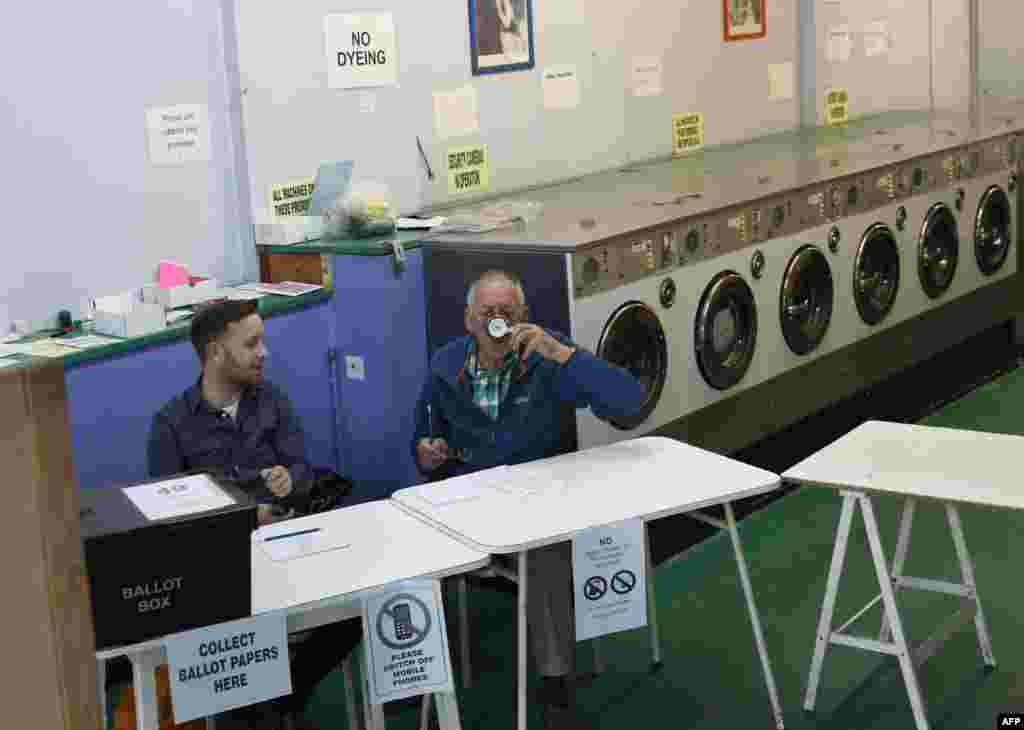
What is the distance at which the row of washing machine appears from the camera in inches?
188

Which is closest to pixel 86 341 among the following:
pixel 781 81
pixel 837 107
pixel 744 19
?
pixel 744 19

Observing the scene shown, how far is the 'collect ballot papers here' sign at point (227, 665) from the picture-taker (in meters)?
2.85

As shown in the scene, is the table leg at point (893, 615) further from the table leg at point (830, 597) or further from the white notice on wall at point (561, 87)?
the white notice on wall at point (561, 87)

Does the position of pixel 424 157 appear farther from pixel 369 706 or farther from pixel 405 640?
pixel 405 640

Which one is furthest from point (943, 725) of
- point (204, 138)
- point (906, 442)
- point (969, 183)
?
point (969, 183)

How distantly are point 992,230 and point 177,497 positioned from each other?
17.7 feet

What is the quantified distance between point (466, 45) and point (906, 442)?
243 centimetres

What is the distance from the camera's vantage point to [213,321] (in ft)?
13.5

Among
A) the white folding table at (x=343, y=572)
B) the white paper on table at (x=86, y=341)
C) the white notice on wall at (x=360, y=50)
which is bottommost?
the white folding table at (x=343, y=572)

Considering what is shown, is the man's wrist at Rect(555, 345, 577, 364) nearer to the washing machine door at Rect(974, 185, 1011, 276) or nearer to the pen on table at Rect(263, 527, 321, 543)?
the pen on table at Rect(263, 527, 321, 543)

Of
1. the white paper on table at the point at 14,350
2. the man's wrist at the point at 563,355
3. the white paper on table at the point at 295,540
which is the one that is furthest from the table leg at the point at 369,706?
the white paper on table at the point at 14,350

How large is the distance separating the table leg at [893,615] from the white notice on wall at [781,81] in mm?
4120

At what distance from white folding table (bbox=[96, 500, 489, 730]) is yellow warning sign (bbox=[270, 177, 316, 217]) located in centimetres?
166

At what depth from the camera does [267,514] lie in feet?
13.2
